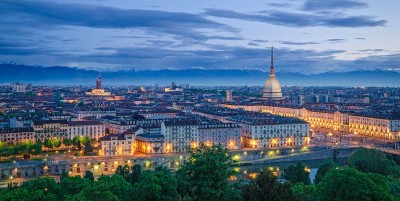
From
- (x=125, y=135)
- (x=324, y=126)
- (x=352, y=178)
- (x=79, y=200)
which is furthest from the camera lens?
(x=324, y=126)

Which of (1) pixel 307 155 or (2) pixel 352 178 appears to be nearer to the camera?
(2) pixel 352 178

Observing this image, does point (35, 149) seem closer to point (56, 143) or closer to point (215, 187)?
point (56, 143)

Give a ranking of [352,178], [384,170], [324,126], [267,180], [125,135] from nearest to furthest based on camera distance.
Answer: [267,180] < [352,178] < [384,170] < [125,135] < [324,126]

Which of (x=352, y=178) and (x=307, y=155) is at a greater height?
(x=352, y=178)

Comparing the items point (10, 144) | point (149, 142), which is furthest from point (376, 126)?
point (10, 144)

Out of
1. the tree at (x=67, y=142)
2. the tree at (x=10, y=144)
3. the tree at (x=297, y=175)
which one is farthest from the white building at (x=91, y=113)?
the tree at (x=297, y=175)

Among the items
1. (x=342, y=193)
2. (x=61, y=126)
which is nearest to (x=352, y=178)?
(x=342, y=193)

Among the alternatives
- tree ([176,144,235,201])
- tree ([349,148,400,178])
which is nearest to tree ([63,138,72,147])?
tree ([349,148,400,178])

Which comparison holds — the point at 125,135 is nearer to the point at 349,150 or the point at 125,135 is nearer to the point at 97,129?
the point at 97,129
